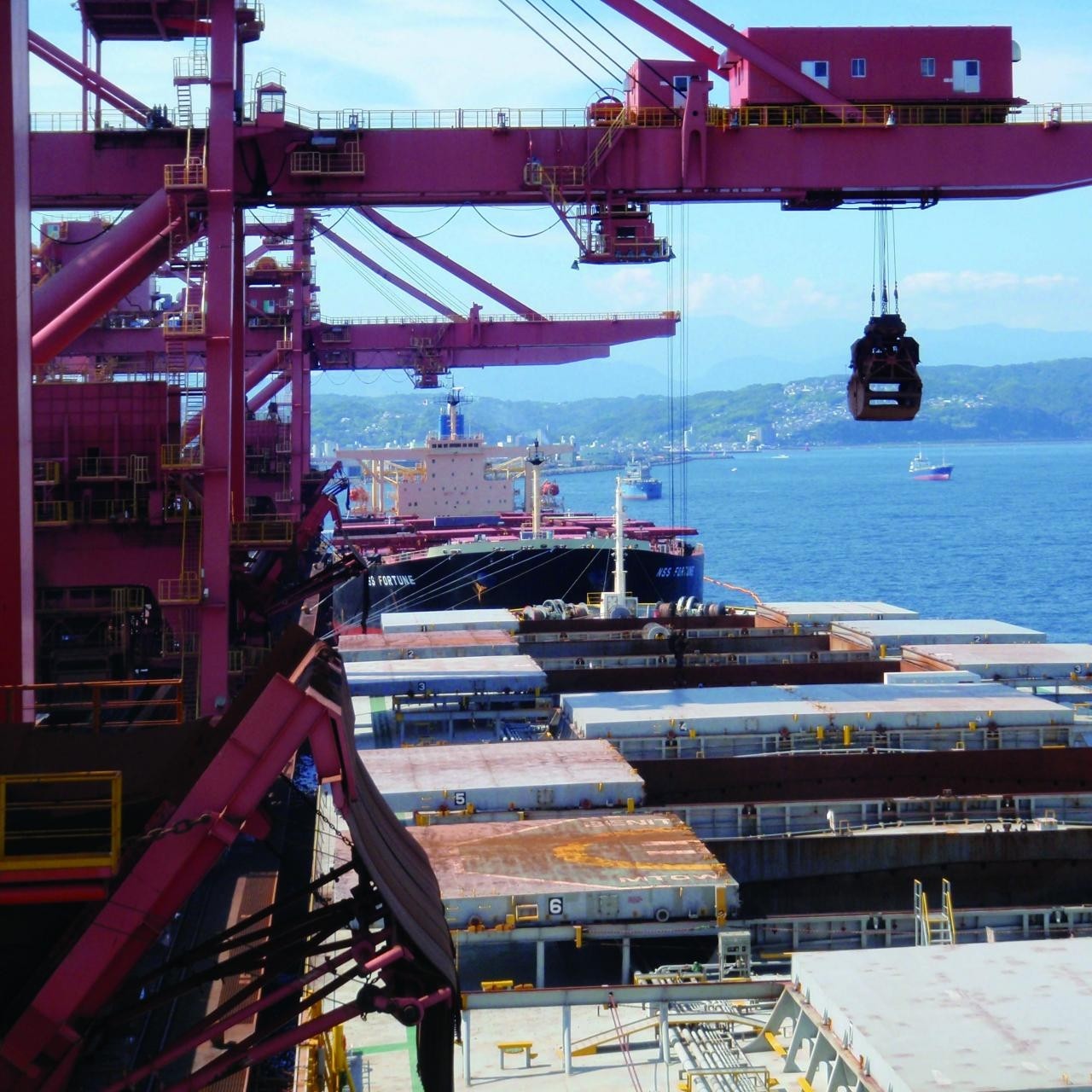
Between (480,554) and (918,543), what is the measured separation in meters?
60.9

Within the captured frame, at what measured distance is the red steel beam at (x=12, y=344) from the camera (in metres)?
10.3

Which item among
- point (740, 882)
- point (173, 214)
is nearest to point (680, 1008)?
point (740, 882)

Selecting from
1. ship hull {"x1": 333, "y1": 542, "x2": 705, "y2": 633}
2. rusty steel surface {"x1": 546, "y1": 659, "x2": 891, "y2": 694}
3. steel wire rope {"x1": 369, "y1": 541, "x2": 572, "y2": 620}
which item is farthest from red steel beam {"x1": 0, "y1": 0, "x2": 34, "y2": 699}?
steel wire rope {"x1": 369, "y1": 541, "x2": 572, "y2": 620}

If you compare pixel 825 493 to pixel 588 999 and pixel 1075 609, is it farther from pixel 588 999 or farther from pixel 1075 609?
pixel 588 999

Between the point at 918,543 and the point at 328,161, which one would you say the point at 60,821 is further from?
the point at 918,543

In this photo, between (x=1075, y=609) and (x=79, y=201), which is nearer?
(x=79, y=201)

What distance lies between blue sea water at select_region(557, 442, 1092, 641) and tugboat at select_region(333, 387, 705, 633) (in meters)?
14.1

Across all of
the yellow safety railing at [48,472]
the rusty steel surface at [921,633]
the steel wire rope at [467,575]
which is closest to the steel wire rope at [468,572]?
the steel wire rope at [467,575]

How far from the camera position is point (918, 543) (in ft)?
333

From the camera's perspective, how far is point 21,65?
10773 millimetres

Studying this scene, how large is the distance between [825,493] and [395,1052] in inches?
6220

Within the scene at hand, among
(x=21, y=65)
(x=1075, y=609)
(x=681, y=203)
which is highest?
(x=681, y=203)

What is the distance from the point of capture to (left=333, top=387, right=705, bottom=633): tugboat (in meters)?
47.5

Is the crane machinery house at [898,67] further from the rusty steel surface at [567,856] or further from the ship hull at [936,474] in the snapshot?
the ship hull at [936,474]
